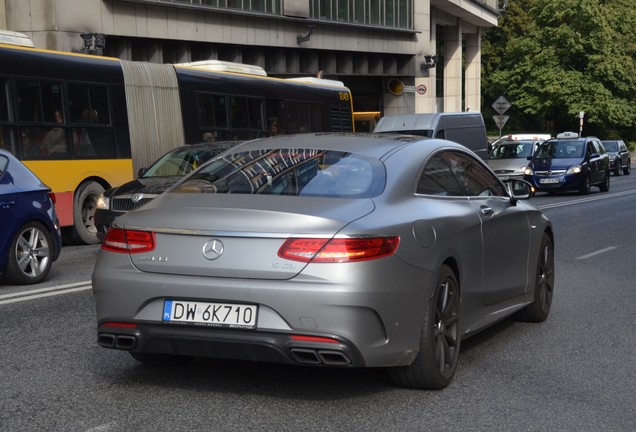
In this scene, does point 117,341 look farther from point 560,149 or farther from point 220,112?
point 560,149

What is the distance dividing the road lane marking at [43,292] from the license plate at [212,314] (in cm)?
457

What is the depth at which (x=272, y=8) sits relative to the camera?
126ft

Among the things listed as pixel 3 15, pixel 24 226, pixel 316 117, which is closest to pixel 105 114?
pixel 24 226

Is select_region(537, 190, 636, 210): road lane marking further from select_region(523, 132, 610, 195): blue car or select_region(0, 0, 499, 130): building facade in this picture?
select_region(0, 0, 499, 130): building facade

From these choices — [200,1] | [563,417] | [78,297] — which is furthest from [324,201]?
[200,1]

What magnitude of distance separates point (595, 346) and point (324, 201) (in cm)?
→ 277

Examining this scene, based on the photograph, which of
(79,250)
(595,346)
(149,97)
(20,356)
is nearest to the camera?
(20,356)

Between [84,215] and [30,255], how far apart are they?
638 cm

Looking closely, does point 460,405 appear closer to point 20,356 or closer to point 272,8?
point 20,356

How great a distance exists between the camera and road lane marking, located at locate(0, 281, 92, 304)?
32.9 feet

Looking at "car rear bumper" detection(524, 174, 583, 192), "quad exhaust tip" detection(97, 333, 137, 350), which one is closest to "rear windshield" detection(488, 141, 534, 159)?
"car rear bumper" detection(524, 174, 583, 192)

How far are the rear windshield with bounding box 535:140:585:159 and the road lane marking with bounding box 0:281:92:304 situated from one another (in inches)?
886

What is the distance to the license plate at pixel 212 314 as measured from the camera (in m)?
5.57

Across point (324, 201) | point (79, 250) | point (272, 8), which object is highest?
point (272, 8)
